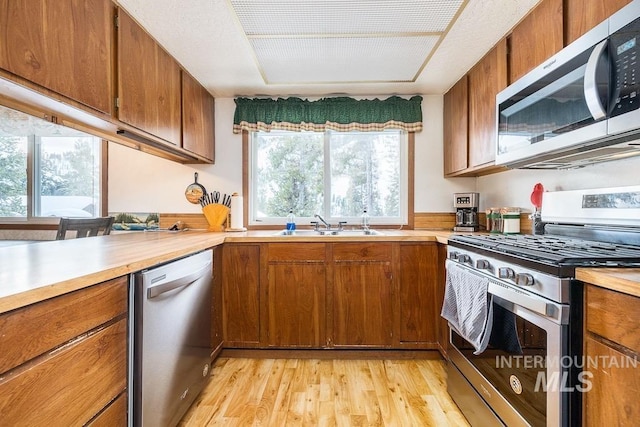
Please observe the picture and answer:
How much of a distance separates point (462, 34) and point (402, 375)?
6.97 feet

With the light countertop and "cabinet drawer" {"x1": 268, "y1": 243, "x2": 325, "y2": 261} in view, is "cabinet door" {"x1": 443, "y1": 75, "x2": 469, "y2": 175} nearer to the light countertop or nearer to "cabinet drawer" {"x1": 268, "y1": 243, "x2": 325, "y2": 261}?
"cabinet drawer" {"x1": 268, "y1": 243, "x2": 325, "y2": 261}

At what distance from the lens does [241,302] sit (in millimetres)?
2328

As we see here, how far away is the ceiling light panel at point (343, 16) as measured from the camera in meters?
1.66

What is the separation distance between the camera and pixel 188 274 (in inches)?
63.2

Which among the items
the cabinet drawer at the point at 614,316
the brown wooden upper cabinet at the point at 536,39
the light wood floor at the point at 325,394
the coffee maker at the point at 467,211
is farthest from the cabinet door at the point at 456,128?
the cabinet drawer at the point at 614,316

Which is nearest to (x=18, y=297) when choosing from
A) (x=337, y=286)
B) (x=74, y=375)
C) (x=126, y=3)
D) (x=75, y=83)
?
(x=74, y=375)

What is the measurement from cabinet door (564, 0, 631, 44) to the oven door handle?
1.09m

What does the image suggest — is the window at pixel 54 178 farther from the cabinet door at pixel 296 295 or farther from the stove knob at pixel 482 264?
the stove knob at pixel 482 264

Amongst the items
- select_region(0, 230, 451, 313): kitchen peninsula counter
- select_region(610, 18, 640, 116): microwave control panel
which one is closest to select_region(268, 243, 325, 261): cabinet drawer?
select_region(0, 230, 451, 313): kitchen peninsula counter

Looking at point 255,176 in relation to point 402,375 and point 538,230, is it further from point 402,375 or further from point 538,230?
point 538,230

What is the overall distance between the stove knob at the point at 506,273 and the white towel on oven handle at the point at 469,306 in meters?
0.11

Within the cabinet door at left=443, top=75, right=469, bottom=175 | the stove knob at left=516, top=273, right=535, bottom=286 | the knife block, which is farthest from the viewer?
the knife block

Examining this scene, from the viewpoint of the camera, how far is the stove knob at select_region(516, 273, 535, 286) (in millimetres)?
1115

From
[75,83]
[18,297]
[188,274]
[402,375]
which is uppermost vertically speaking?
[75,83]
